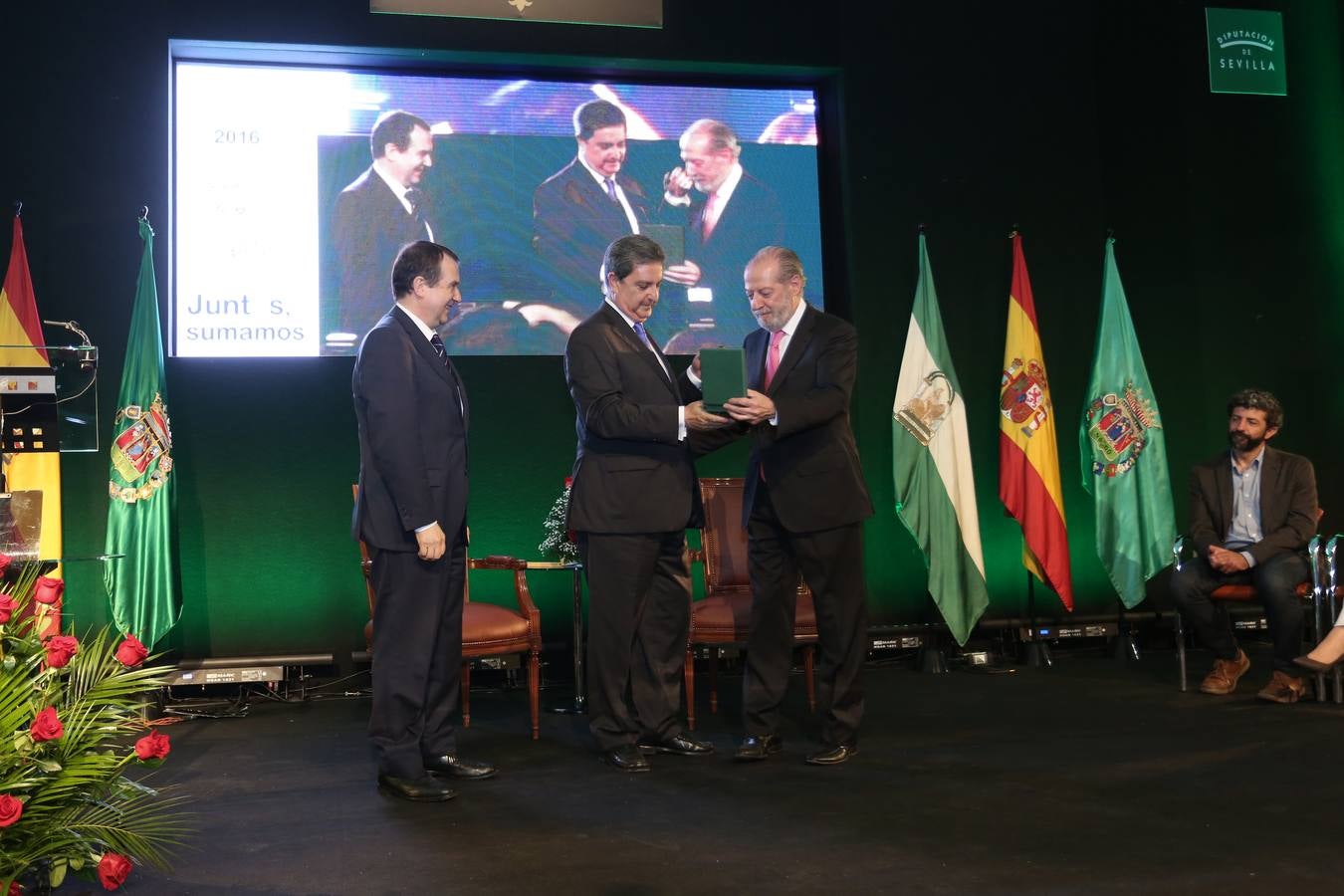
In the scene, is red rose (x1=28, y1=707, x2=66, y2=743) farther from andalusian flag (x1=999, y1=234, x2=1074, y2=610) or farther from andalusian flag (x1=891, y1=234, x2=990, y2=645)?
andalusian flag (x1=999, y1=234, x2=1074, y2=610)

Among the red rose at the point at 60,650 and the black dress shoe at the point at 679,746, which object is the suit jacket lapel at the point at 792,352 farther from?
the red rose at the point at 60,650

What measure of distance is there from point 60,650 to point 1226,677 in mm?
4544

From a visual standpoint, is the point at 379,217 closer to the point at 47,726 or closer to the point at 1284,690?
the point at 47,726

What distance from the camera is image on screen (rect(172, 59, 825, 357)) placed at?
5.89 metres

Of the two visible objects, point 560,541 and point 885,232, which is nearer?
point 560,541

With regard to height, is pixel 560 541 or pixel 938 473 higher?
pixel 938 473

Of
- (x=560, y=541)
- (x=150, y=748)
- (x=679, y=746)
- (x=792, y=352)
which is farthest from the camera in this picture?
(x=560, y=541)

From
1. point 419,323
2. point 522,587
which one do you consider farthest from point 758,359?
→ point 522,587

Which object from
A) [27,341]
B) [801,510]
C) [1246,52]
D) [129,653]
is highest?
[1246,52]

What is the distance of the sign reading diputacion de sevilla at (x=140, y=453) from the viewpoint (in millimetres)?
5379

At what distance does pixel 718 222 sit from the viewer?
638 centimetres

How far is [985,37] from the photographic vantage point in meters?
6.77

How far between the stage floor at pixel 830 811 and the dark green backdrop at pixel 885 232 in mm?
1411

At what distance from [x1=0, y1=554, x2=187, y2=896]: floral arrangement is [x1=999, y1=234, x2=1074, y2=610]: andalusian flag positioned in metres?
4.83
